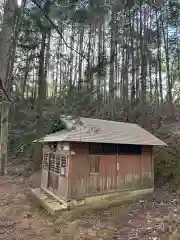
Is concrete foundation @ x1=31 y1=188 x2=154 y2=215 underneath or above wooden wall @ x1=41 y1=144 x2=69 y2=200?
underneath

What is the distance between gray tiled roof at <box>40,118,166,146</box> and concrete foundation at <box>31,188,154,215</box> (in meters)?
2.14

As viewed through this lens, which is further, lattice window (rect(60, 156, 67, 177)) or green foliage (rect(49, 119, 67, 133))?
lattice window (rect(60, 156, 67, 177))

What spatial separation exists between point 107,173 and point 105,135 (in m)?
1.51

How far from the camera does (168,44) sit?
15.6 metres

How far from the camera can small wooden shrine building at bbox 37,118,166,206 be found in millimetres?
8117

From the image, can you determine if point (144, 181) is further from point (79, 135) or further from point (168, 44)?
point (168, 44)

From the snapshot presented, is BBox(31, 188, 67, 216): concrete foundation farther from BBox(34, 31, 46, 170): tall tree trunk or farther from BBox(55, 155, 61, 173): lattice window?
BBox(34, 31, 46, 170): tall tree trunk

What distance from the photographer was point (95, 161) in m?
8.67

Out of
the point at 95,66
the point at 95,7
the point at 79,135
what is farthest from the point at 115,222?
the point at 95,7

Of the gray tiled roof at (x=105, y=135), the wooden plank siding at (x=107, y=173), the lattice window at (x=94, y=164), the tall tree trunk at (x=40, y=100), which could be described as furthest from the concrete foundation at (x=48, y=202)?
the tall tree trunk at (x=40, y=100)

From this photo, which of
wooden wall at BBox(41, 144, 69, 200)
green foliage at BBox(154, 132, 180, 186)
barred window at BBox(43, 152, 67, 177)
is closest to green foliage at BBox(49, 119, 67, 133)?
wooden wall at BBox(41, 144, 69, 200)

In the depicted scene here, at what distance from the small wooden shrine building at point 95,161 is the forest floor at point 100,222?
2.84ft

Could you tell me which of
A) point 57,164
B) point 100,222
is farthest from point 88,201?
point 57,164

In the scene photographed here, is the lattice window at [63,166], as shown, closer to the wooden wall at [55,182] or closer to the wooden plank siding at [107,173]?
the wooden wall at [55,182]
